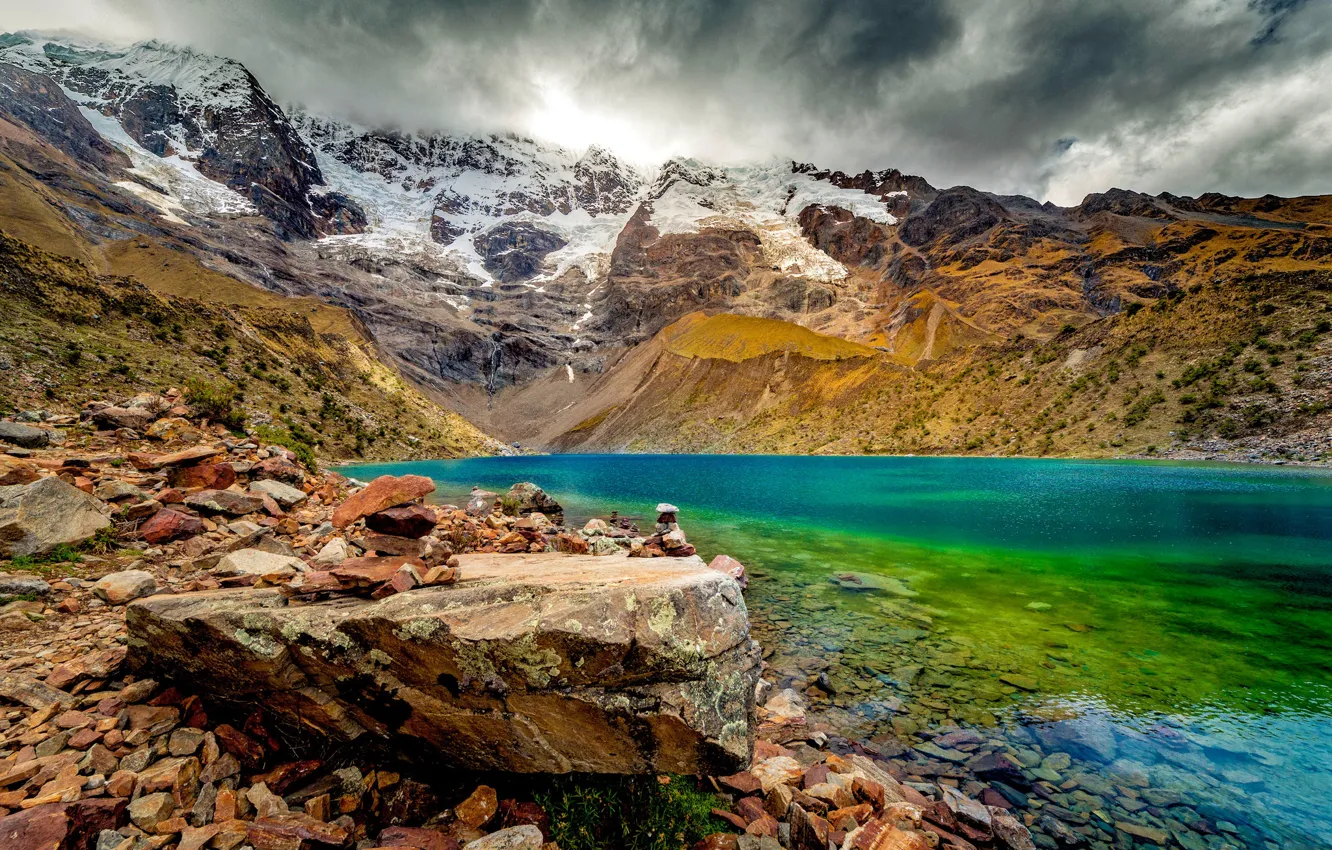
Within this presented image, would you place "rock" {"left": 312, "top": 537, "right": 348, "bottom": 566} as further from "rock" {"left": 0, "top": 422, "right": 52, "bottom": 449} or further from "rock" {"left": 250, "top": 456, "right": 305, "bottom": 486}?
"rock" {"left": 0, "top": 422, "right": 52, "bottom": 449}

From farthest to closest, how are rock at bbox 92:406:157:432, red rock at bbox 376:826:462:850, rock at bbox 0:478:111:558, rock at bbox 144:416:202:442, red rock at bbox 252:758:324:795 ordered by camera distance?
rock at bbox 144:416:202:442
rock at bbox 92:406:157:432
rock at bbox 0:478:111:558
red rock at bbox 252:758:324:795
red rock at bbox 376:826:462:850

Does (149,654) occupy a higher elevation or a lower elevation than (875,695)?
higher

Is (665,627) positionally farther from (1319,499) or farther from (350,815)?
(1319,499)

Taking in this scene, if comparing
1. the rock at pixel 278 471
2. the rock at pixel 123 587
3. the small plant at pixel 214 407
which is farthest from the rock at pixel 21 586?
the small plant at pixel 214 407

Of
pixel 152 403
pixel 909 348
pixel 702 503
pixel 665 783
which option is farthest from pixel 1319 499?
pixel 909 348

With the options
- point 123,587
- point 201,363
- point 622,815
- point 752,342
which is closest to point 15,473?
point 123,587

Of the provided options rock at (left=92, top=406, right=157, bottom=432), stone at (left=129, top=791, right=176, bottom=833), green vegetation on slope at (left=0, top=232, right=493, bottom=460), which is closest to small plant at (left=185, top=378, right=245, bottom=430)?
green vegetation on slope at (left=0, top=232, right=493, bottom=460)
